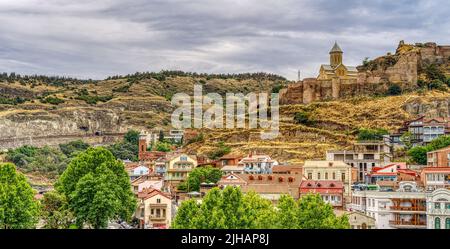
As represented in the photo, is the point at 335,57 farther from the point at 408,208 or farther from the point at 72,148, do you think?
the point at 408,208

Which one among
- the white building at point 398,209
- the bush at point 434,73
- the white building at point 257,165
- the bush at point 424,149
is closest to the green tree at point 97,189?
the white building at point 398,209

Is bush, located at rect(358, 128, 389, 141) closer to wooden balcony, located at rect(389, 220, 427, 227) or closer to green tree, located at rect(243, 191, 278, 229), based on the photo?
wooden balcony, located at rect(389, 220, 427, 227)

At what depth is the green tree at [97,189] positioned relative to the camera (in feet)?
57.2

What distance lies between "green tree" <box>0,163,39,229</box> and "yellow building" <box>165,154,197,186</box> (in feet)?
38.8

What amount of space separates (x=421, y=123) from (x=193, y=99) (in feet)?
91.7

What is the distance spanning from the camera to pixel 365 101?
3984 cm

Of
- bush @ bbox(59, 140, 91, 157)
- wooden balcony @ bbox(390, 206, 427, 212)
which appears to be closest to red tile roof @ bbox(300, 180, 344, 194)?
wooden balcony @ bbox(390, 206, 427, 212)

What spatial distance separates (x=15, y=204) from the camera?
1538 cm

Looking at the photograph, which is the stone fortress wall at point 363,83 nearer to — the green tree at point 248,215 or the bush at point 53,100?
the bush at point 53,100

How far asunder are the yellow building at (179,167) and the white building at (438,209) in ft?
44.1

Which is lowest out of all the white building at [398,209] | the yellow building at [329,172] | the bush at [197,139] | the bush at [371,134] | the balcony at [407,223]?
the balcony at [407,223]

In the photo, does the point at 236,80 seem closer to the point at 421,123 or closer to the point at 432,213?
the point at 421,123

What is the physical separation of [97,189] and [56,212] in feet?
3.71
